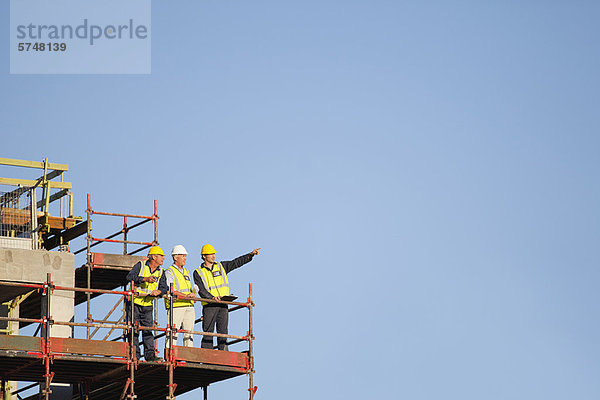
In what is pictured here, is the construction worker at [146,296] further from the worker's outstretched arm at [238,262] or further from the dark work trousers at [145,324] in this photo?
the worker's outstretched arm at [238,262]

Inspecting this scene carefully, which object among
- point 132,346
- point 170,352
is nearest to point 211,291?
point 170,352

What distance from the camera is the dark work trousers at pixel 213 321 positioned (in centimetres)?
2533

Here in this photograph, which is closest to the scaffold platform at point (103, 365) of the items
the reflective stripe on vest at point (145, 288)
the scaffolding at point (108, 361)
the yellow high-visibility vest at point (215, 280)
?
the scaffolding at point (108, 361)

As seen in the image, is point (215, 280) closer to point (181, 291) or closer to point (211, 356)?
point (181, 291)

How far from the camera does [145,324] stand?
24.8m

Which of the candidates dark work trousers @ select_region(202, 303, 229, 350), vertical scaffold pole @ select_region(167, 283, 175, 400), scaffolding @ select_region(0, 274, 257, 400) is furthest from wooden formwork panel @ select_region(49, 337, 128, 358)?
dark work trousers @ select_region(202, 303, 229, 350)

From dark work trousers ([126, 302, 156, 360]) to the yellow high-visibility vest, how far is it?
129 centimetres

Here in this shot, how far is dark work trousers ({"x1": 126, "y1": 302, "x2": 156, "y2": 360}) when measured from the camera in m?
24.6

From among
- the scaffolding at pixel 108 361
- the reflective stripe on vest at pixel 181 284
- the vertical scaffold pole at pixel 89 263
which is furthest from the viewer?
the vertical scaffold pole at pixel 89 263

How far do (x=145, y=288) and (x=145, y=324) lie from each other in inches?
29.3

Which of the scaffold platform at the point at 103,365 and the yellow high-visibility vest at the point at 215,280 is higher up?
the yellow high-visibility vest at the point at 215,280

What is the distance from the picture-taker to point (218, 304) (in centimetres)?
2541

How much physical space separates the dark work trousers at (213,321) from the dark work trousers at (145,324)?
121 cm

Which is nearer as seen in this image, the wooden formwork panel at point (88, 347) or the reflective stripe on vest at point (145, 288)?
the wooden formwork panel at point (88, 347)
